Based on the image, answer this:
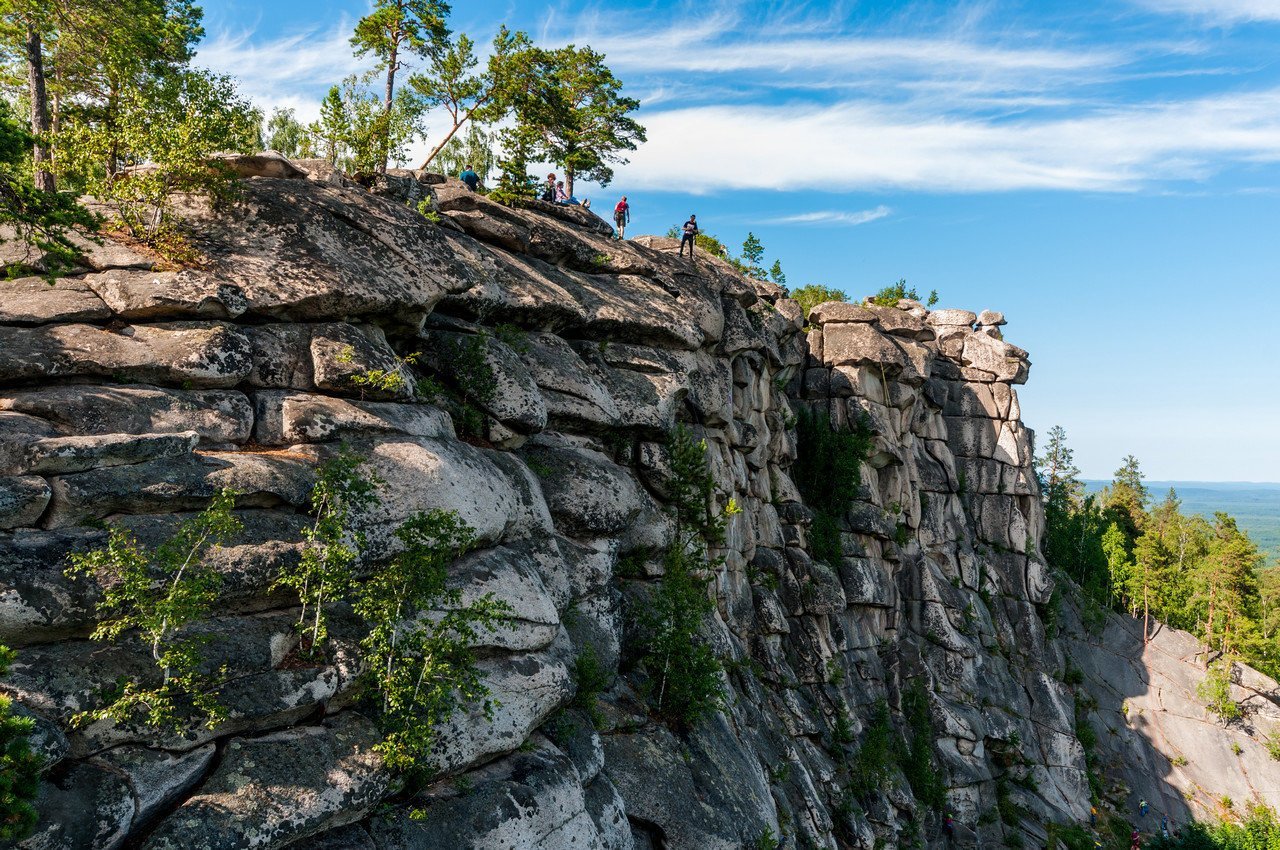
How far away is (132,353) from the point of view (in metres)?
16.4

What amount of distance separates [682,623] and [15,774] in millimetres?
16336

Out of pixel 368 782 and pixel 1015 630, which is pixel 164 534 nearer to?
pixel 368 782

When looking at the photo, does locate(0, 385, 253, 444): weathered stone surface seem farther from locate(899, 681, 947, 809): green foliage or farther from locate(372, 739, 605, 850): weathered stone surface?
locate(899, 681, 947, 809): green foliage

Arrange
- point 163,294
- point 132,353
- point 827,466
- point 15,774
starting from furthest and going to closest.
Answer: point 827,466 → point 163,294 → point 132,353 → point 15,774

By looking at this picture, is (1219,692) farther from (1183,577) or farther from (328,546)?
(328,546)

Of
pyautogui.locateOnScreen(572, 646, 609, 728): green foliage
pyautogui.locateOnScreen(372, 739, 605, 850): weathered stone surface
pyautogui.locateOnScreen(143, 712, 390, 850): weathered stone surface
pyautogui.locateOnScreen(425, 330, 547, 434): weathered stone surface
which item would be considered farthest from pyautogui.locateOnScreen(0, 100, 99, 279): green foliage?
pyautogui.locateOnScreen(572, 646, 609, 728): green foliage

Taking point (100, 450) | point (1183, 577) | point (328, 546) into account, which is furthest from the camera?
point (1183, 577)

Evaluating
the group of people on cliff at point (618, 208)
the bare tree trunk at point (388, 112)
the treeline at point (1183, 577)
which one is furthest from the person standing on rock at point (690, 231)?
the treeline at point (1183, 577)

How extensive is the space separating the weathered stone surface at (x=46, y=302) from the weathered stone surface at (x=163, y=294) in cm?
27

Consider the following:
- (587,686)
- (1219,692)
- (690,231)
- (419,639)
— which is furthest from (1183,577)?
(419,639)

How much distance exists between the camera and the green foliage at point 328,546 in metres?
14.5

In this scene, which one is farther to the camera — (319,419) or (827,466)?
(827,466)

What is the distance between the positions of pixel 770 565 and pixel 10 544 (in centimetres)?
3250

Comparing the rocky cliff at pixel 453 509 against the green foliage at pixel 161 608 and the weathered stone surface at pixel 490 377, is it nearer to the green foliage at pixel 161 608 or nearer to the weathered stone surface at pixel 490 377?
the weathered stone surface at pixel 490 377
